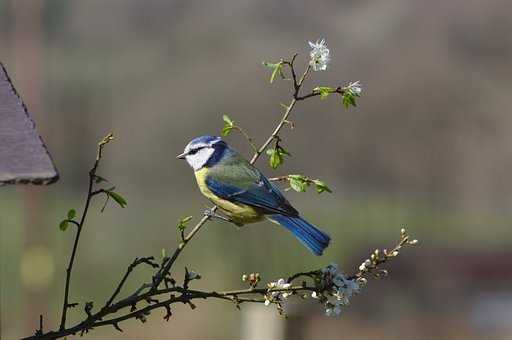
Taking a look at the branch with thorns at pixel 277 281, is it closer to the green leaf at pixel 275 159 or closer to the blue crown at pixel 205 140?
the green leaf at pixel 275 159

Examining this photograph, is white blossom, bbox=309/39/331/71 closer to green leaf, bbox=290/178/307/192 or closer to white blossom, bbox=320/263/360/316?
green leaf, bbox=290/178/307/192

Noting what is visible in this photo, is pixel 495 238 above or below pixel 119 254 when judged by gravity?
above

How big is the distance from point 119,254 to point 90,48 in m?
6.37

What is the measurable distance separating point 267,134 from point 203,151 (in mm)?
12513

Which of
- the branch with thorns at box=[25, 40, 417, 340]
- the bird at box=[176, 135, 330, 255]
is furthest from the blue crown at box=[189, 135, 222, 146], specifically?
the branch with thorns at box=[25, 40, 417, 340]

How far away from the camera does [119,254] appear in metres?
15.5

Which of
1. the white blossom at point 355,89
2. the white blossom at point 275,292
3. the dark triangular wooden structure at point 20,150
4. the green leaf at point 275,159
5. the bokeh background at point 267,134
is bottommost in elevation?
the white blossom at point 275,292

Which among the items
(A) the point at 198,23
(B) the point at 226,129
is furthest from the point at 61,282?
(B) the point at 226,129

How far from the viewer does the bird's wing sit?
96.0 inches

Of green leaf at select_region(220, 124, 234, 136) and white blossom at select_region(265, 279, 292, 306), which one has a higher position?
green leaf at select_region(220, 124, 234, 136)

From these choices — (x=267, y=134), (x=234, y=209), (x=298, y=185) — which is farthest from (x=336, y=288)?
(x=267, y=134)

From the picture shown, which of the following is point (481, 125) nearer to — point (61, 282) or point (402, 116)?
point (402, 116)

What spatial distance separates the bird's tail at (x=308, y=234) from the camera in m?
2.19

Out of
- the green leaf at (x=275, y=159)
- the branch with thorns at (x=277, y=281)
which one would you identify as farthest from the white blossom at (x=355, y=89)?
the green leaf at (x=275, y=159)
